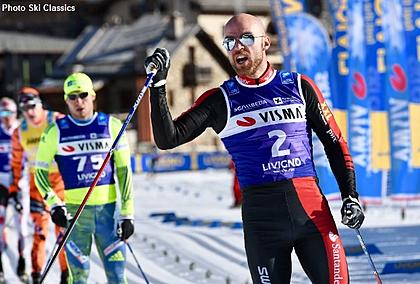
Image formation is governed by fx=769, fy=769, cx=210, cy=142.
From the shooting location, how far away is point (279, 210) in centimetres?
412

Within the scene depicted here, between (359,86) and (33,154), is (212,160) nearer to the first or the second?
(359,86)

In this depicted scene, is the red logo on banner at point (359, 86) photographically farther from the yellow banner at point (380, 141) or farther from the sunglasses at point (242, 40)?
the sunglasses at point (242, 40)

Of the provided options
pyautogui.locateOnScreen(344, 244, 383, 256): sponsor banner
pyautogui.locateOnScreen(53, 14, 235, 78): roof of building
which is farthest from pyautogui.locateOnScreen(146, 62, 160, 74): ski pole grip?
pyautogui.locateOnScreen(53, 14, 235, 78): roof of building

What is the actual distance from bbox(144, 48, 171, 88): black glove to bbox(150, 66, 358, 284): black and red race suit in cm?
4

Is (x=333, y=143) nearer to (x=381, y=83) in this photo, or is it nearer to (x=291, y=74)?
(x=291, y=74)

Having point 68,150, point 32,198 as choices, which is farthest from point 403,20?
point 68,150

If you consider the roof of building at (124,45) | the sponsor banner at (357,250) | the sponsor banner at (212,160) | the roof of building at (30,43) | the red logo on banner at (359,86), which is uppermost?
the roof of building at (30,43)

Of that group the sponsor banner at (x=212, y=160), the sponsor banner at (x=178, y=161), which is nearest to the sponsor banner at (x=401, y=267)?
the sponsor banner at (x=178, y=161)

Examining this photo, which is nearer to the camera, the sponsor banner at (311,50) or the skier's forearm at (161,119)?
Result: the skier's forearm at (161,119)

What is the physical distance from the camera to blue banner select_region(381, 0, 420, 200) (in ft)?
43.0

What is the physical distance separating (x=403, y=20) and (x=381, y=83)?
1139 millimetres

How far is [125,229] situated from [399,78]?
27.4ft

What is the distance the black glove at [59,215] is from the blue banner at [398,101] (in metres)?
8.29

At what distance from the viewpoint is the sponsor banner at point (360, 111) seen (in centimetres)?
1332
